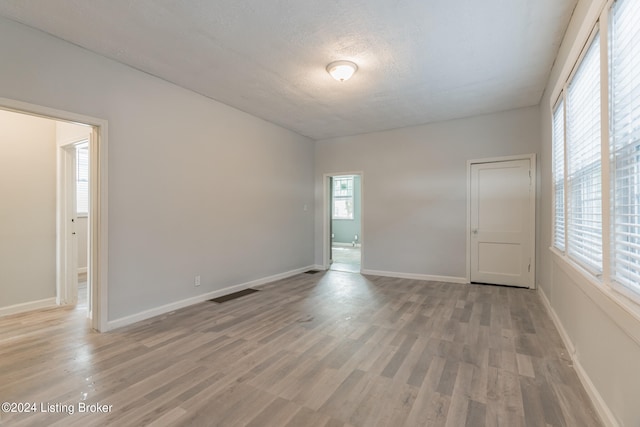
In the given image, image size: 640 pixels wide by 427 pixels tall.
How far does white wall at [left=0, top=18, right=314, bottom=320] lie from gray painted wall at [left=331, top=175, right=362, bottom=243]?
18.0 ft

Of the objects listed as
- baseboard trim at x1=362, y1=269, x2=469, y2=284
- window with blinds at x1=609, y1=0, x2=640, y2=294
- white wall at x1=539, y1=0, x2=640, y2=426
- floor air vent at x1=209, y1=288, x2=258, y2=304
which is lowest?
floor air vent at x1=209, y1=288, x2=258, y2=304

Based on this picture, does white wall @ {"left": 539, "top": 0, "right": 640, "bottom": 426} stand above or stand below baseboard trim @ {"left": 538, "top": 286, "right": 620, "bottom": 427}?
above

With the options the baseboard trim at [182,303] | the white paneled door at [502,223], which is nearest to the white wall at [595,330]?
the white paneled door at [502,223]

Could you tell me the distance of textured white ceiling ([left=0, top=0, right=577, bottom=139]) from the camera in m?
2.38

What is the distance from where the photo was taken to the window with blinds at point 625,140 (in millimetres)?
1382

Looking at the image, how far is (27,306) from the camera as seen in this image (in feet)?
12.0

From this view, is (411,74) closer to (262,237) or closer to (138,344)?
(262,237)

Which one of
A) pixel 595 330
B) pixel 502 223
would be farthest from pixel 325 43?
pixel 502 223

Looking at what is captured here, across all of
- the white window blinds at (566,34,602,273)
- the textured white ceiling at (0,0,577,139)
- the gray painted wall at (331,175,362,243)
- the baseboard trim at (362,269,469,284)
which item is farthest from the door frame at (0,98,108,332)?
the gray painted wall at (331,175,362,243)

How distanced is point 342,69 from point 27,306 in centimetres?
473

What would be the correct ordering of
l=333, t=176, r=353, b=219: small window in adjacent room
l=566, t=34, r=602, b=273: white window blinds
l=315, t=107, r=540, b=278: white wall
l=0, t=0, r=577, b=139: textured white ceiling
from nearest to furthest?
l=566, t=34, r=602, b=273: white window blinds, l=0, t=0, r=577, b=139: textured white ceiling, l=315, t=107, r=540, b=278: white wall, l=333, t=176, r=353, b=219: small window in adjacent room

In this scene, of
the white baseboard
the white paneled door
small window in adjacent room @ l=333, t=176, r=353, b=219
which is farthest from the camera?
Result: small window in adjacent room @ l=333, t=176, r=353, b=219

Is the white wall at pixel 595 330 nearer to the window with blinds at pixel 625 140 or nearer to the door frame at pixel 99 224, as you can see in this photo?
the window with blinds at pixel 625 140

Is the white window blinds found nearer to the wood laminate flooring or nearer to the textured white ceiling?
the textured white ceiling
